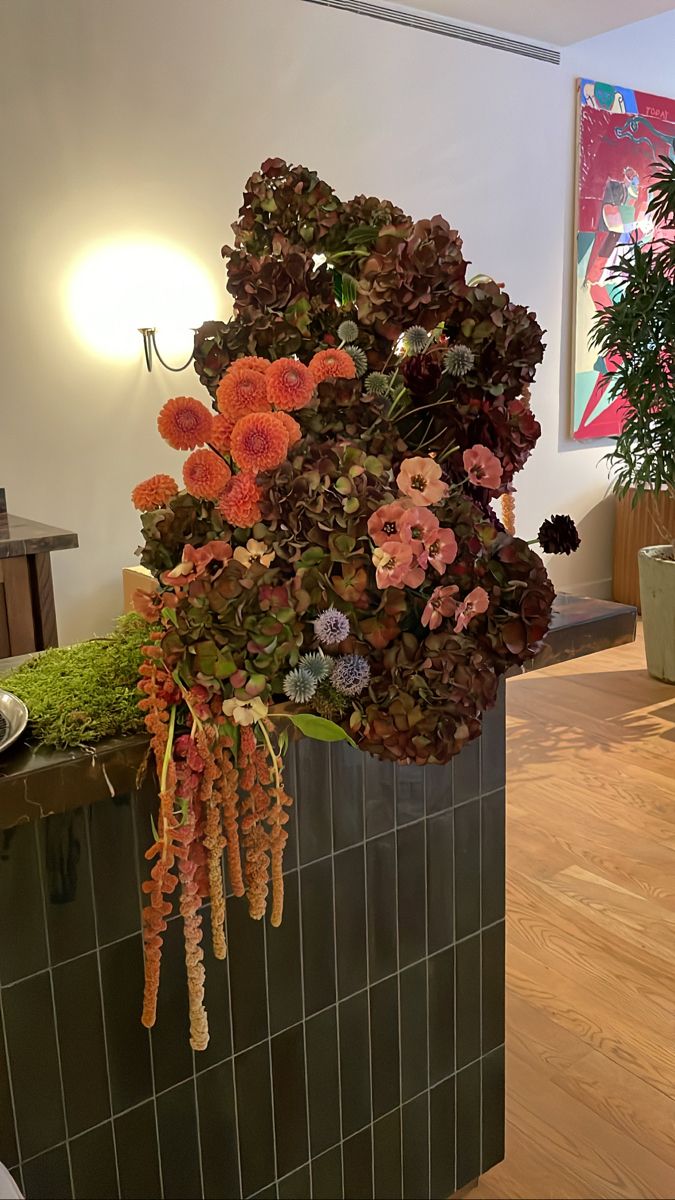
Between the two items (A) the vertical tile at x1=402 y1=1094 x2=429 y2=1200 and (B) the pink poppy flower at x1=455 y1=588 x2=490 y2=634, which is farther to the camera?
(A) the vertical tile at x1=402 y1=1094 x2=429 y2=1200

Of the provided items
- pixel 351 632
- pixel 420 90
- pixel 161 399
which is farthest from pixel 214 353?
pixel 420 90

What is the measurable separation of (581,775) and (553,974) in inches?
46.4

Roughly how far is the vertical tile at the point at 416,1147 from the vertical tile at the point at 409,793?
49cm

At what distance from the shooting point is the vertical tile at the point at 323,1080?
1444 millimetres

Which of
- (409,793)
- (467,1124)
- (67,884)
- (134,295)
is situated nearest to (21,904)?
(67,884)

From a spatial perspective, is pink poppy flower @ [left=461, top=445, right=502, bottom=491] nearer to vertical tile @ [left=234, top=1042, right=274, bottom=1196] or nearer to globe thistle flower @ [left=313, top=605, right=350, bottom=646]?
globe thistle flower @ [left=313, top=605, right=350, bottom=646]

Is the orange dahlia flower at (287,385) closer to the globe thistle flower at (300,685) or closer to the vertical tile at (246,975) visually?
the globe thistle flower at (300,685)

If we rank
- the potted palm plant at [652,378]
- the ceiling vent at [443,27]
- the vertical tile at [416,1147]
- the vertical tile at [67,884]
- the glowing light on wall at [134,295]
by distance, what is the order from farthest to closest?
1. the ceiling vent at [443,27]
2. the potted palm plant at [652,378]
3. the glowing light on wall at [134,295]
4. the vertical tile at [416,1147]
5. the vertical tile at [67,884]

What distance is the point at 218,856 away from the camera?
3.50ft

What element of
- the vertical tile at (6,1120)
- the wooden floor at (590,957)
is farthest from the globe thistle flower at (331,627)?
the wooden floor at (590,957)

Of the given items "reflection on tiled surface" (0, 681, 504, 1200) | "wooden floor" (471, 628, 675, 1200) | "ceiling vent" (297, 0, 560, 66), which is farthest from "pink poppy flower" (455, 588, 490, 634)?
"ceiling vent" (297, 0, 560, 66)

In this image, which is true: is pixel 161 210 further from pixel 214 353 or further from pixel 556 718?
pixel 214 353

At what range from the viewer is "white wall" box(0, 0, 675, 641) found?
3.60 m

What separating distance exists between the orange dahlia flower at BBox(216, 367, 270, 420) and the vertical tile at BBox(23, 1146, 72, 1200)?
92 centimetres
